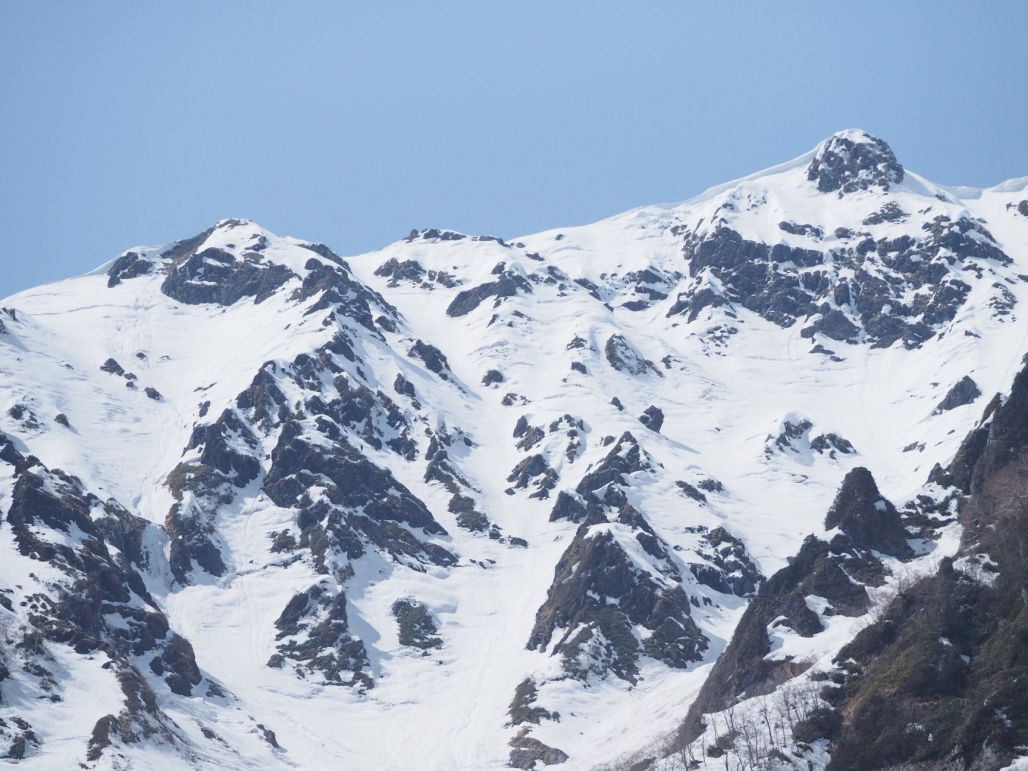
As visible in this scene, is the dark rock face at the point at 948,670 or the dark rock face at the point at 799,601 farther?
the dark rock face at the point at 799,601

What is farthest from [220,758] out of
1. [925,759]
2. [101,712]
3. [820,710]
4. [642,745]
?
[925,759]

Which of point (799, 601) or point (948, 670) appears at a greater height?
point (799, 601)

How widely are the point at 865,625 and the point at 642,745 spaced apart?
118 ft

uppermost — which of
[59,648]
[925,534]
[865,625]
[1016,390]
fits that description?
[1016,390]

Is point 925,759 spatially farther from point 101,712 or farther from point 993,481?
point 101,712

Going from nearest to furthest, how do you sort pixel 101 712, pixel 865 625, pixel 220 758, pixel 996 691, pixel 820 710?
pixel 996 691, pixel 820 710, pixel 865 625, pixel 101 712, pixel 220 758

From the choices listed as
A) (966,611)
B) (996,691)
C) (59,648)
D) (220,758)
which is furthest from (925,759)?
(59,648)

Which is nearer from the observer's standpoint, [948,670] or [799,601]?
[948,670]

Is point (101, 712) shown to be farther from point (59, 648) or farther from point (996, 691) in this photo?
point (996, 691)

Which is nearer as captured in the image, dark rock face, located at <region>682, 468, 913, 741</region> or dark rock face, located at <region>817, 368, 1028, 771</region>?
dark rock face, located at <region>817, 368, 1028, 771</region>

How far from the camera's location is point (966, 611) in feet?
491

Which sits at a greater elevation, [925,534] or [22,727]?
[925,534]

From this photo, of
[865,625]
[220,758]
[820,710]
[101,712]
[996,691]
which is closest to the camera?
[996,691]

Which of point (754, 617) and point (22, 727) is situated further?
point (754, 617)
